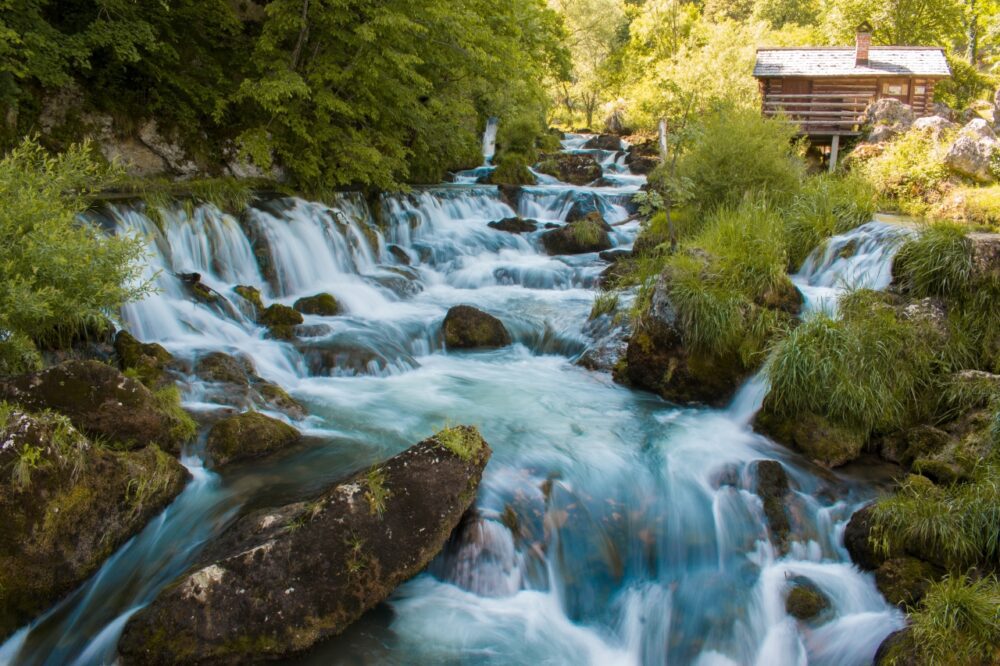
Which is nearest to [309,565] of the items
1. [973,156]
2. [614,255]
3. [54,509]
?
[54,509]

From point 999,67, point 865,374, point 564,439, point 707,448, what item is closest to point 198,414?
point 564,439

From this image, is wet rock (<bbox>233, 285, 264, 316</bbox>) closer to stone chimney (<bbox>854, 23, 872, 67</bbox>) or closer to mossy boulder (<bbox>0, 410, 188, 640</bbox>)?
mossy boulder (<bbox>0, 410, 188, 640</bbox>)

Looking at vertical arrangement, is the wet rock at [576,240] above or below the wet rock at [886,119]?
below

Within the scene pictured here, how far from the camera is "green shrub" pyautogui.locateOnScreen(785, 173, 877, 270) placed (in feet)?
35.0

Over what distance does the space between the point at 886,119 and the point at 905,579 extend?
20.9m

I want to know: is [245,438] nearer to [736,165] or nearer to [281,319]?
[281,319]

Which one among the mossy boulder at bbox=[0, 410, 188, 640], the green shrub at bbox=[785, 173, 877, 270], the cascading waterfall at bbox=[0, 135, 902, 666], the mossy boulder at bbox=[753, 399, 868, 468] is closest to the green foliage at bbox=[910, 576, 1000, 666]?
the cascading waterfall at bbox=[0, 135, 902, 666]

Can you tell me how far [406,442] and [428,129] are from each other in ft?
35.8

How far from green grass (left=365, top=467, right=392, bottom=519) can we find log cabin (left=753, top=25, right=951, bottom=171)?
24492 millimetres

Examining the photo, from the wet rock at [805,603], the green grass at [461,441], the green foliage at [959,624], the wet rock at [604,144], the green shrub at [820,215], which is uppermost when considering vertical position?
the wet rock at [604,144]

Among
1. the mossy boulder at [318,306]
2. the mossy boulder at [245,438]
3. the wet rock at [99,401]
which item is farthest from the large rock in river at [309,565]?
the mossy boulder at [318,306]

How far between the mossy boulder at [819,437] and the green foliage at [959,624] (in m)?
2.07

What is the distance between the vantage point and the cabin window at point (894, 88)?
2650cm

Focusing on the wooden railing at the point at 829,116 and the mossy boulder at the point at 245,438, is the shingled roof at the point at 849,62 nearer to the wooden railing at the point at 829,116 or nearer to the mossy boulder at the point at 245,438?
the wooden railing at the point at 829,116
